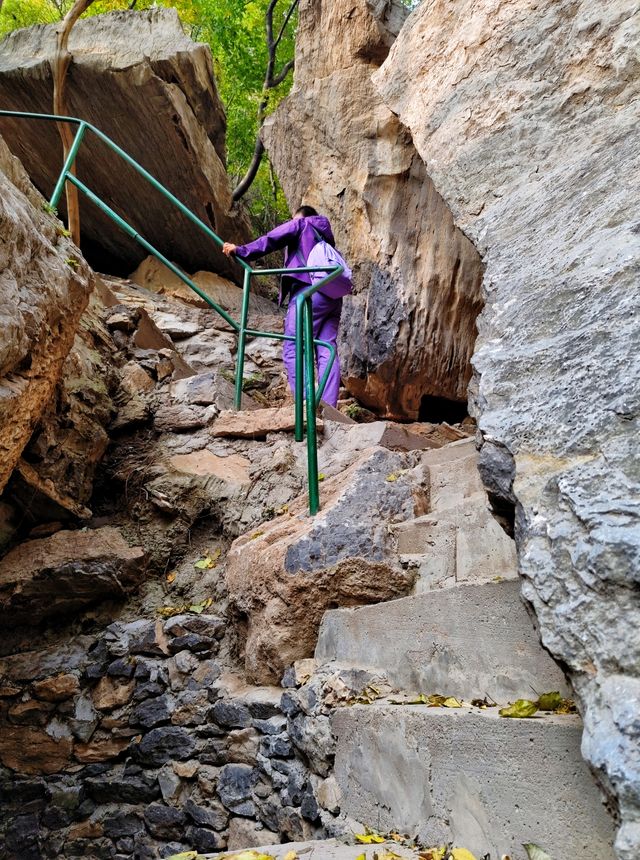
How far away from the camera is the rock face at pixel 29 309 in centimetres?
233

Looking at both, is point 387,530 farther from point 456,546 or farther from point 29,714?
point 29,714

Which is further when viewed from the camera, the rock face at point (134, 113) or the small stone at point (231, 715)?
the rock face at point (134, 113)

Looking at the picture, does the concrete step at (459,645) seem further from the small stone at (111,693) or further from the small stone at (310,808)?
the small stone at (111,693)

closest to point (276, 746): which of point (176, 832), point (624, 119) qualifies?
point (176, 832)

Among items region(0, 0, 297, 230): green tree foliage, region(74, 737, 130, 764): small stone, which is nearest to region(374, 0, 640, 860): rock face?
region(74, 737, 130, 764): small stone

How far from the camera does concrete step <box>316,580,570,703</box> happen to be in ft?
5.10

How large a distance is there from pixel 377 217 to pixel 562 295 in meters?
3.53

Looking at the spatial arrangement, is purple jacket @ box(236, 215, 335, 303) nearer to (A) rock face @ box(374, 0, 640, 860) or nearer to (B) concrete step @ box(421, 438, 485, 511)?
(A) rock face @ box(374, 0, 640, 860)

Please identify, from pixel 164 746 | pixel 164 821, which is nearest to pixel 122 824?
pixel 164 821

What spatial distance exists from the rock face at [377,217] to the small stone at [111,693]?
329 cm

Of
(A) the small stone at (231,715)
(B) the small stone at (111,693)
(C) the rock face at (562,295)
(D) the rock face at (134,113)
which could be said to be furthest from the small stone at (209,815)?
(D) the rock face at (134,113)

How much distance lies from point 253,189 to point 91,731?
33.2 ft

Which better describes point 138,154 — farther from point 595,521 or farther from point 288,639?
point 595,521

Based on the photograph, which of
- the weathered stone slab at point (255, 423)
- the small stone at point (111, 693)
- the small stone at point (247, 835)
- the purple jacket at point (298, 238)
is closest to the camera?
the small stone at point (247, 835)
